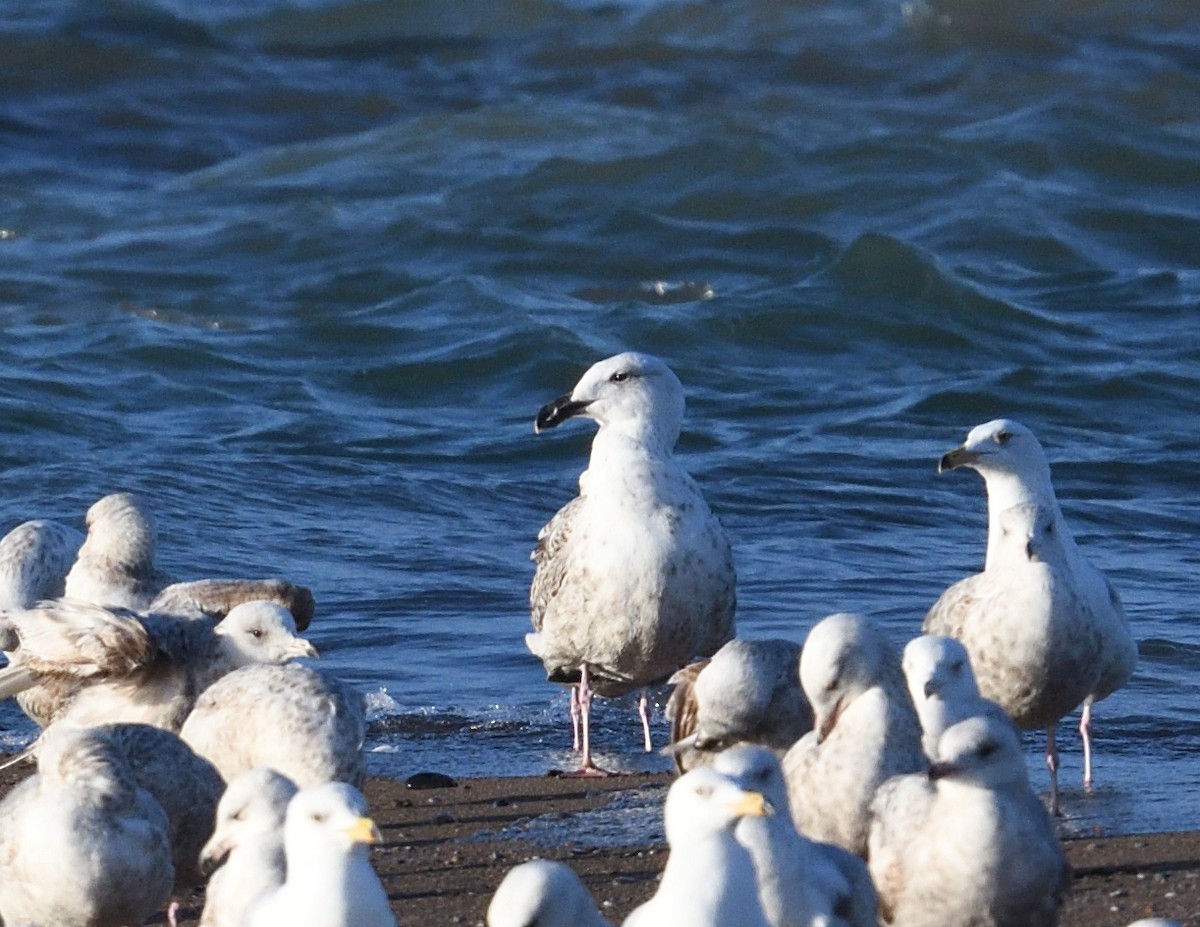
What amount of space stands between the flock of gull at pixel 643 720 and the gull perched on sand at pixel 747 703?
0.03ft

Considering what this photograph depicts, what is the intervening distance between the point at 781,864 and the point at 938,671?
50.5 inches

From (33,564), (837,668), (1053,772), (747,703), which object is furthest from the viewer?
(33,564)

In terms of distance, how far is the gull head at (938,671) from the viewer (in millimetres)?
6941

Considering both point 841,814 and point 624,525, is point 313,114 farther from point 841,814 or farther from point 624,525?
point 841,814

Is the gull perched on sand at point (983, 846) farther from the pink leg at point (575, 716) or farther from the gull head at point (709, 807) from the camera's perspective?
the pink leg at point (575, 716)

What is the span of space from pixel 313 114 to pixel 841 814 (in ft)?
78.6

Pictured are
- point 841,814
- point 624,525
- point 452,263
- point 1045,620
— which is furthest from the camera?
point 452,263

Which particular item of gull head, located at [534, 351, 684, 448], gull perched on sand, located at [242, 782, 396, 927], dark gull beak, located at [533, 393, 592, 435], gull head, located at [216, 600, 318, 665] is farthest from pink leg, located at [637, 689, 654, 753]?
gull perched on sand, located at [242, 782, 396, 927]

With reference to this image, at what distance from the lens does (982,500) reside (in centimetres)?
1511

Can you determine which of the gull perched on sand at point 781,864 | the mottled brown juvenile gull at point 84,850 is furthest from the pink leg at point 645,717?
the gull perched on sand at point 781,864

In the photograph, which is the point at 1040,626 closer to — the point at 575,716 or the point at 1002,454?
the point at 1002,454

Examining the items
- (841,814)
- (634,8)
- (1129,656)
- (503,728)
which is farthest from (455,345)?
(634,8)

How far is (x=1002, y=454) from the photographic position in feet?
31.7

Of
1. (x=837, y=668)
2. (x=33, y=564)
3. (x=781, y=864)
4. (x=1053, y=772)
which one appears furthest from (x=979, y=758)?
(x=33, y=564)
